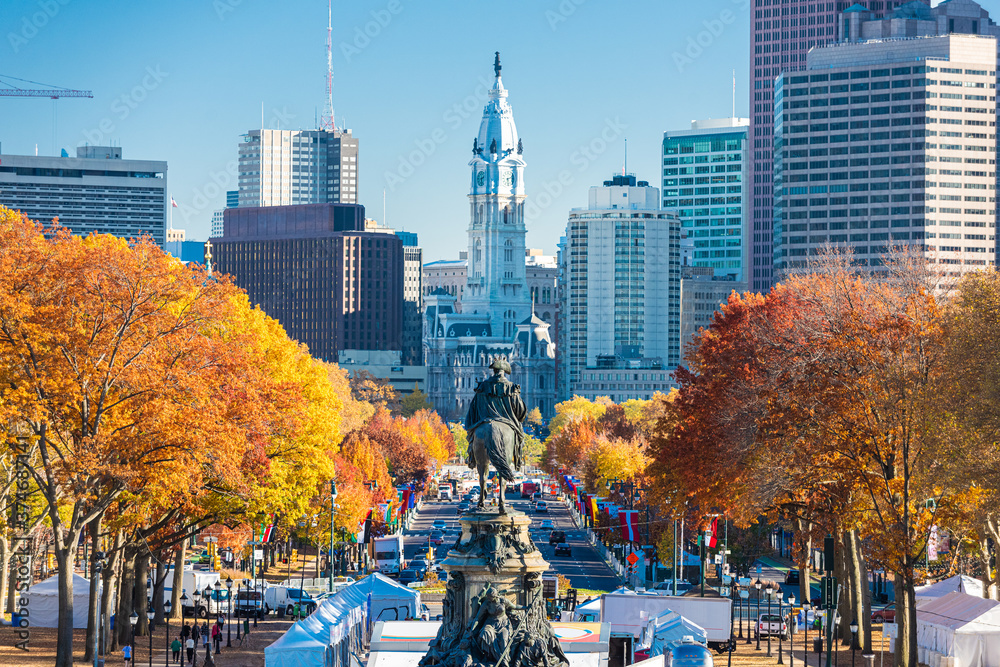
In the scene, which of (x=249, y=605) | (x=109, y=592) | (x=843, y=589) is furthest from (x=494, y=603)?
(x=249, y=605)

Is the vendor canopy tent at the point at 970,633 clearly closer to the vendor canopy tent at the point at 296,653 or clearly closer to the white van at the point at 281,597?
the vendor canopy tent at the point at 296,653

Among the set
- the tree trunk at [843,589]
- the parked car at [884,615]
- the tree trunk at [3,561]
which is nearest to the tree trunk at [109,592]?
the tree trunk at [3,561]

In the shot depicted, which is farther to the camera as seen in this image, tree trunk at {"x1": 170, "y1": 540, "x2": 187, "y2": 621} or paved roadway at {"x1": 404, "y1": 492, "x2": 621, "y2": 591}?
paved roadway at {"x1": 404, "y1": 492, "x2": 621, "y2": 591}

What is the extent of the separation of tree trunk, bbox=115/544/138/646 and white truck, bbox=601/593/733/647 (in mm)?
17928

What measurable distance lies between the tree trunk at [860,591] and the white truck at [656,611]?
5.04 m

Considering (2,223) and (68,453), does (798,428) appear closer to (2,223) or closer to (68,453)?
(68,453)

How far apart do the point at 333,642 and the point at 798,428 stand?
18.1 meters

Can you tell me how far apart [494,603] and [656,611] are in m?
28.1

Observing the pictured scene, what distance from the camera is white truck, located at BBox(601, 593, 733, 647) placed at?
59.2 meters

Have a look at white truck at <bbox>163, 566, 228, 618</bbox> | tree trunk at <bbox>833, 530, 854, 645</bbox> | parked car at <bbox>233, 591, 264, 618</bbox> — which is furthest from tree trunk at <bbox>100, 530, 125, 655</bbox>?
tree trunk at <bbox>833, 530, 854, 645</bbox>

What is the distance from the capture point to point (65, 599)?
5103 centimetres

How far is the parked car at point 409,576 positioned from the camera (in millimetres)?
92812

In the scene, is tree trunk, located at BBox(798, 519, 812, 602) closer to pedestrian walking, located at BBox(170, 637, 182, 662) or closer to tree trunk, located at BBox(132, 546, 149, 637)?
pedestrian walking, located at BBox(170, 637, 182, 662)

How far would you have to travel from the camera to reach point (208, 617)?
68.5 metres
